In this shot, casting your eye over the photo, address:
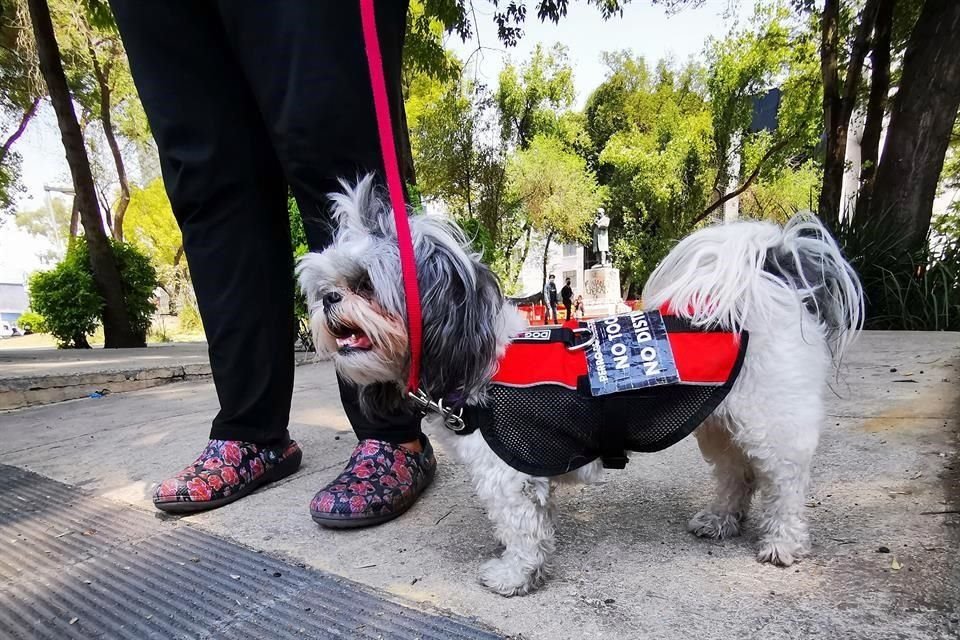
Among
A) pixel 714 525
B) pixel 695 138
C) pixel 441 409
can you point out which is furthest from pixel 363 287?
pixel 695 138

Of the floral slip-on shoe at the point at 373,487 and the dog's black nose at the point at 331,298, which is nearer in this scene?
the dog's black nose at the point at 331,298

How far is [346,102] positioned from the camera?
5.73 ft

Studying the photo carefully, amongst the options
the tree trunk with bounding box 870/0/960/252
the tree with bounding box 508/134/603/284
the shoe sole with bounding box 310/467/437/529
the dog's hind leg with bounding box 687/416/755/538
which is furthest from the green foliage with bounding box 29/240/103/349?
the tree with bounding box 508/134/603/284

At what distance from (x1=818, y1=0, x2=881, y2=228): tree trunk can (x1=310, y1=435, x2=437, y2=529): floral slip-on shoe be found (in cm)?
800

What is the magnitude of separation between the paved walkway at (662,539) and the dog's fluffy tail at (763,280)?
1.83ft

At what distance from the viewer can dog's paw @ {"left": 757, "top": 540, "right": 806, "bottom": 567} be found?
4.99 ft

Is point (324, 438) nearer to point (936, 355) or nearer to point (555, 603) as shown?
point (555, 603)

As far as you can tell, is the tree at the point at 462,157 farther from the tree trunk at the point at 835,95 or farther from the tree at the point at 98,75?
the tree trunk at the point at 835,95

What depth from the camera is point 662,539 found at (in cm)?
169

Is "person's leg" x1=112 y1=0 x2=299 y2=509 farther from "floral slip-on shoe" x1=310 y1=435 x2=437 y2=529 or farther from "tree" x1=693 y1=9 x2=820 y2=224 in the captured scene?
"tree" x1=693 y1=9 x2=820 y2=224

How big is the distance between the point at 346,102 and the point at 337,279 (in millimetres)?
610

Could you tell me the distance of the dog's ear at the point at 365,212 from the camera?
159cm

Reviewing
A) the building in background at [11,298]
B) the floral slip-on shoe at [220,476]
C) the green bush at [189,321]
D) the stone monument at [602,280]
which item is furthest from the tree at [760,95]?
the building in background at [11,298]

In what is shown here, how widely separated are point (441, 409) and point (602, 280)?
91.2 ft
